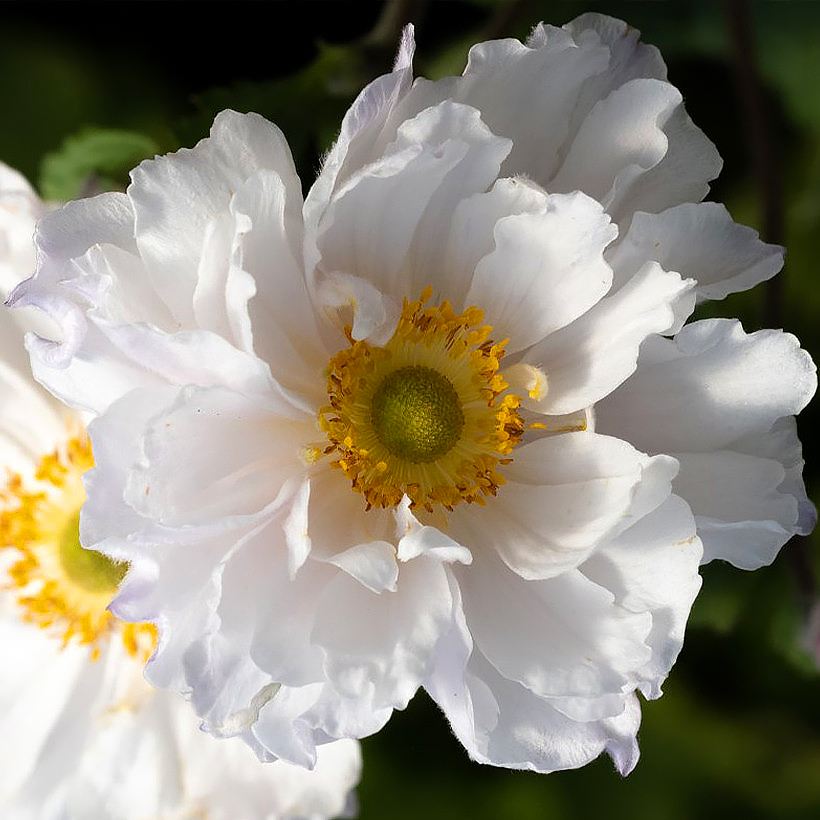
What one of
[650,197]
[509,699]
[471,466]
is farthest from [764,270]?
[509,699]

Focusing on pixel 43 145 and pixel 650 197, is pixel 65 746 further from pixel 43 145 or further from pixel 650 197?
pixel 43 145

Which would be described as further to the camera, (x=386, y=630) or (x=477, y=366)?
(x=477, y=366)

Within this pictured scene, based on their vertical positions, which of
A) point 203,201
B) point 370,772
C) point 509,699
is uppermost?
point 203,201

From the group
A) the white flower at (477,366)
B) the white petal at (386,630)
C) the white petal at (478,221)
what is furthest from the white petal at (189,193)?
the white petal at (386,630)

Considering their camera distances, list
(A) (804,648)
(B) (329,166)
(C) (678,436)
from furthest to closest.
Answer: (A) (804,648) < (C) (678,436) < (B) (329,166)

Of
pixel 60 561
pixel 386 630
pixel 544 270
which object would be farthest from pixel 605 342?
pixel 60 561

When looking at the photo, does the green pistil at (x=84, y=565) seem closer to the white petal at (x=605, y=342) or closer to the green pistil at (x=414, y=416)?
the green pistil at (x=414, y=416)

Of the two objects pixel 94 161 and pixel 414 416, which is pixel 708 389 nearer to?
pixel 414 416
